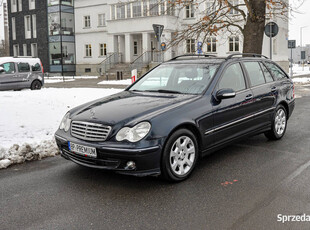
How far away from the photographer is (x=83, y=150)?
453 centimetres

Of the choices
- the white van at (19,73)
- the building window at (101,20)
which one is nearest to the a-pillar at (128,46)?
the building window at (101,20)

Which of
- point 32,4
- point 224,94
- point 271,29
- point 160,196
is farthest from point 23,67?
point 32,4

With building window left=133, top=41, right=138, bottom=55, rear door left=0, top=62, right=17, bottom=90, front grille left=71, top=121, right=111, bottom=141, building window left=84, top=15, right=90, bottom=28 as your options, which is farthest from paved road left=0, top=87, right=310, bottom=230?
building window left=84, top=15, right=90, bottom=28

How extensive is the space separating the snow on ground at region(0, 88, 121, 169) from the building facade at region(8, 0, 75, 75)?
112ft

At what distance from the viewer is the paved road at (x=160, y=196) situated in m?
3.56

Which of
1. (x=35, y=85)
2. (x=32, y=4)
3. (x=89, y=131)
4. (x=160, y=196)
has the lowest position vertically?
(x=160, y=196)

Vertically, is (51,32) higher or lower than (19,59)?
higher

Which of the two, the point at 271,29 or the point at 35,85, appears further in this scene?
the point at 35,85

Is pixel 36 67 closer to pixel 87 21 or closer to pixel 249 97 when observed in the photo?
pixel 249 97

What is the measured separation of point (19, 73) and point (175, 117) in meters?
16.1

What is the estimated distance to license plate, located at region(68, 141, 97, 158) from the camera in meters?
4.42

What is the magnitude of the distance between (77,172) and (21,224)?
1660 millimetres

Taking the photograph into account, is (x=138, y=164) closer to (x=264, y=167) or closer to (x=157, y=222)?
(x=157, y=222)

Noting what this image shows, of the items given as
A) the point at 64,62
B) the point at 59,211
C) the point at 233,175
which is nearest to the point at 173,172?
the point at 233,175
